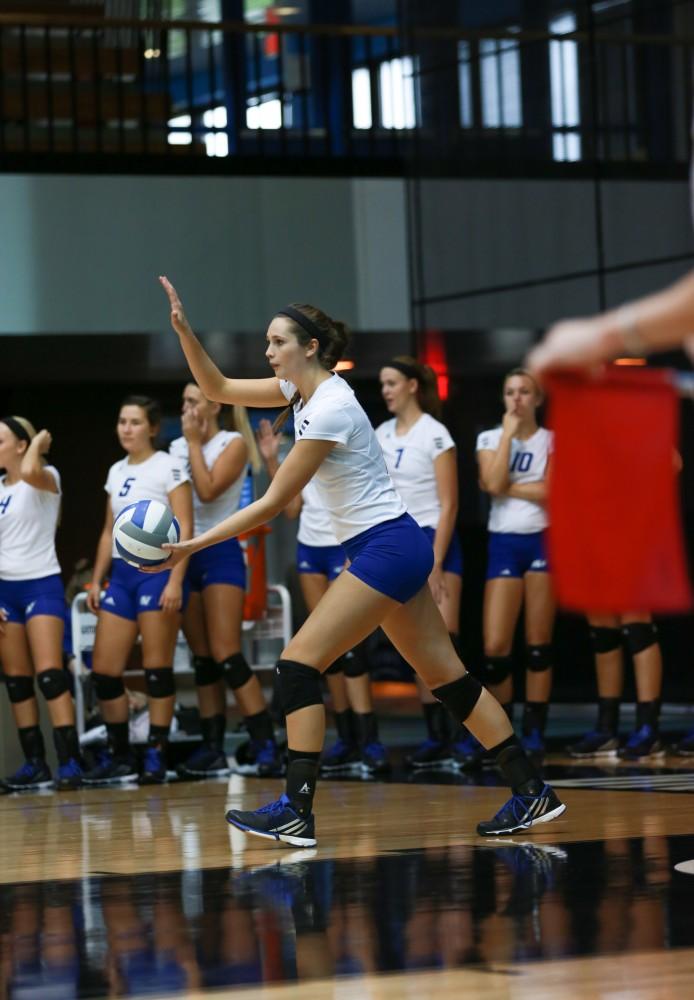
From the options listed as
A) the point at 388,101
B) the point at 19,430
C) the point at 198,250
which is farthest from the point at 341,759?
the point at 388,101

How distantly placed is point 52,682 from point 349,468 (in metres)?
2.90

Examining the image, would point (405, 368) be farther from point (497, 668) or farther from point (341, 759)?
point (341, 759)

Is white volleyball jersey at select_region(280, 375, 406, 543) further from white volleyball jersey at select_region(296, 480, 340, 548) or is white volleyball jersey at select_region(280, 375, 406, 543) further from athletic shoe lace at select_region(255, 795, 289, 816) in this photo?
white volleyball jersey at select_region(296, 480, 340, 548)

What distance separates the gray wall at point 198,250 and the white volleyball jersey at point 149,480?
14.3 ft

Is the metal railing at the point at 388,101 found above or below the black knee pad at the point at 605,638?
above

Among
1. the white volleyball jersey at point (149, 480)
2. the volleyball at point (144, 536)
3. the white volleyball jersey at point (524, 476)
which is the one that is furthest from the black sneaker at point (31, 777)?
the volleyball at point (144, 536)

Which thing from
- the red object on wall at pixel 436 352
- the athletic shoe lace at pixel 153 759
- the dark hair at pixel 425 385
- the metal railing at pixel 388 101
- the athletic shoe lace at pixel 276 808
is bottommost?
the athletic shoe lace at pixel 153 759

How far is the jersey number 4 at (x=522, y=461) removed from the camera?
7512 millimetres

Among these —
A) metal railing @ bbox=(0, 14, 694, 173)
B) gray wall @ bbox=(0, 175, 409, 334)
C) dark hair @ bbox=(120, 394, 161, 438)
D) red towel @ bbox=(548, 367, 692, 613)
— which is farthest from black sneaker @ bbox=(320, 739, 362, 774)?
red towel @ bbox=(548, 367, 692, 613)

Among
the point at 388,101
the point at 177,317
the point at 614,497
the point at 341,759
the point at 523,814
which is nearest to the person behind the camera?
the point at 614,497

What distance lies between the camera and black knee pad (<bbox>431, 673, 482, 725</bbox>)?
4.97m

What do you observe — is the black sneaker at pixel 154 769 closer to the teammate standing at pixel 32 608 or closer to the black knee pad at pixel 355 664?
the teammate standing at pixel 32 608

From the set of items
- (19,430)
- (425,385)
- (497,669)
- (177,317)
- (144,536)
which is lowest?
(497,669)

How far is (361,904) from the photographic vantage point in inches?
156
